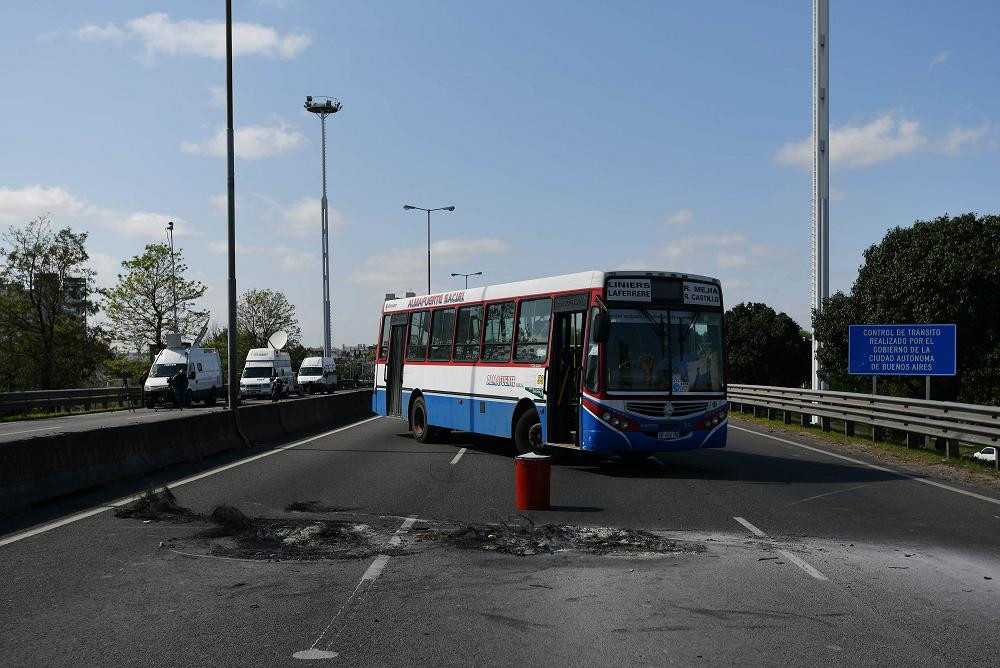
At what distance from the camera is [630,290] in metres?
15.1

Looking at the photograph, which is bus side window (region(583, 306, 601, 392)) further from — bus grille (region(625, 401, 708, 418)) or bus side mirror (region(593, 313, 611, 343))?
bus grille (region(625, 401, 708, 418))

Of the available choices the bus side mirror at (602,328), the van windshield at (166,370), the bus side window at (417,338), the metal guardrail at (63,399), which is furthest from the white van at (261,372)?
the bus side mirror at (602,328)

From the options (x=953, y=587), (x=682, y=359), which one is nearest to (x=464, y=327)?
(x=682, y=359)

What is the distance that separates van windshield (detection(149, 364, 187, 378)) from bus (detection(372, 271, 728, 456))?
81.2 feet

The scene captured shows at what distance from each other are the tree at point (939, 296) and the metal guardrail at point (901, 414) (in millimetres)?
8249

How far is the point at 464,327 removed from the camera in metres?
19.5

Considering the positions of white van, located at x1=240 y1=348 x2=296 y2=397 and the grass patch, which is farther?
white van, located at x1=240 y1=348 x2=296 y2=397

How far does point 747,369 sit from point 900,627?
Result: 64656 millimetres

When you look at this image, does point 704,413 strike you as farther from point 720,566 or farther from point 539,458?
point 720,566

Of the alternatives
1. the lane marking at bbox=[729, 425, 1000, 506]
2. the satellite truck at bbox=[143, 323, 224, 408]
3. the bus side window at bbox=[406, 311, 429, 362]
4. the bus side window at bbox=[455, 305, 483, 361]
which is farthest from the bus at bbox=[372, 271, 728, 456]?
the satellite truck at bbox=[143, 323, 224, 408]

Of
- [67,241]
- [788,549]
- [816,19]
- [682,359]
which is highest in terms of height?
[816,19]

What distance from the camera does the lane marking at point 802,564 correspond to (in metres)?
7.73

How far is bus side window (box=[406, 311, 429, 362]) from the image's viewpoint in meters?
21.7

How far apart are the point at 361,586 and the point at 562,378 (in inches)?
354
